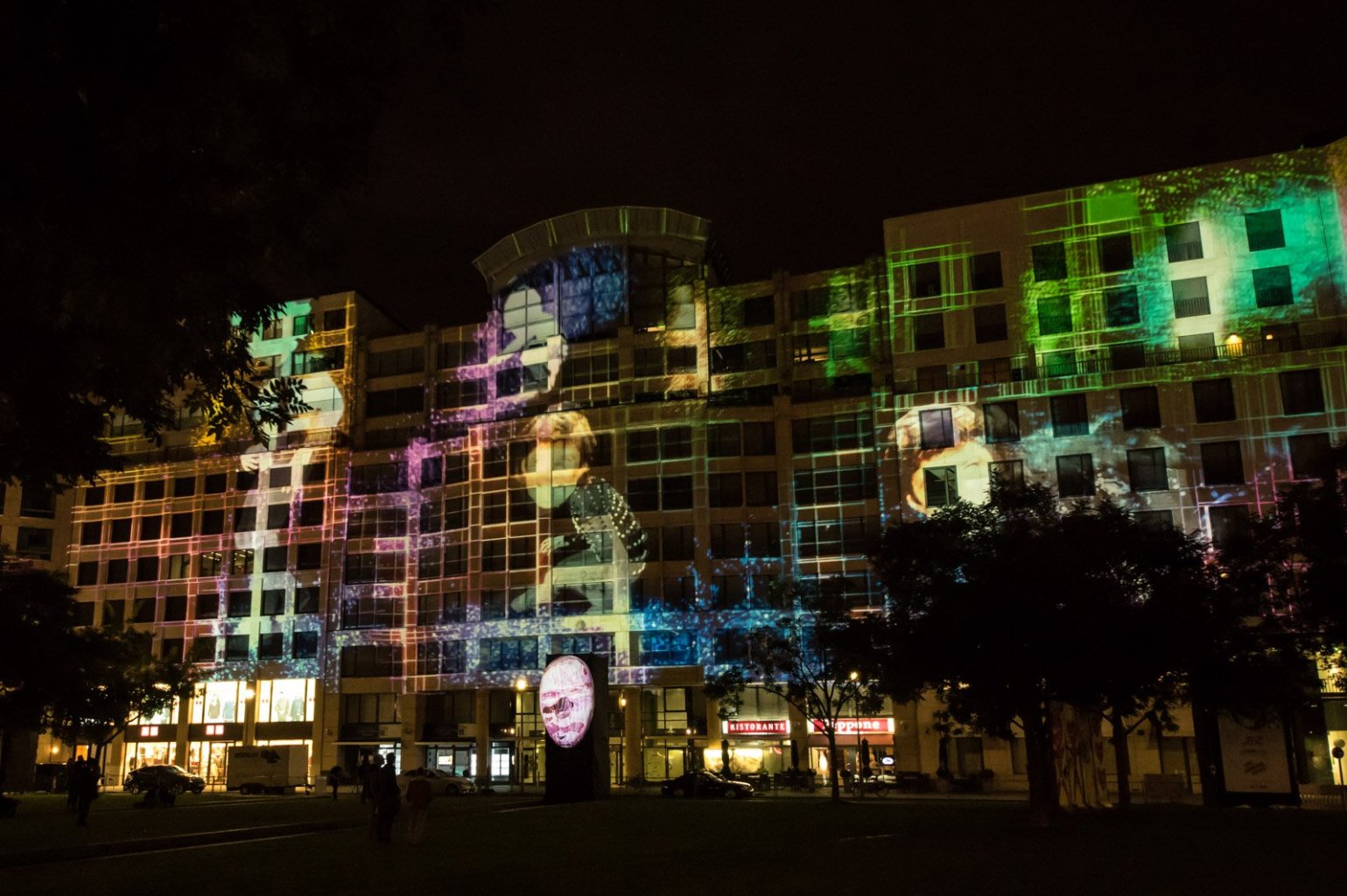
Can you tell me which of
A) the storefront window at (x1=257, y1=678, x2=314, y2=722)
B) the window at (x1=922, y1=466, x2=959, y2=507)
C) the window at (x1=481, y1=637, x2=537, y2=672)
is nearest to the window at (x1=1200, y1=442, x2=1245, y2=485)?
the window at (x1=922, y1=466, x2=959, y2=507)

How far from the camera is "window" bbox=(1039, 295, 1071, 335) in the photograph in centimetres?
6612

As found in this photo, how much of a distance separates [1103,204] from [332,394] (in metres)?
51.6

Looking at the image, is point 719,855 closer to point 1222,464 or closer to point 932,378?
point 1222,464

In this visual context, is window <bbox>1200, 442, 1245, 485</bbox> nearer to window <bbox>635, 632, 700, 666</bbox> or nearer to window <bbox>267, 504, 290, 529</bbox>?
window <bbox>635, 632, 700, 666</bbox>

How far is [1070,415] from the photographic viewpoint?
64.2 metres

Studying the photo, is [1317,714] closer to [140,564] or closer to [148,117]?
[148,117]

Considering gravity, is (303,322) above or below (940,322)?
above

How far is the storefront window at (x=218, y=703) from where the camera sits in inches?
3159

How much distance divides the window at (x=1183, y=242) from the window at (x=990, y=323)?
922 centimetres

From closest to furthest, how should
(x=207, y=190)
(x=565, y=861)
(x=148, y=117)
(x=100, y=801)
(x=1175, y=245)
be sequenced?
(x=148, y=117)
(x=207, y=190)
(x=565, y=861)
(x=100, y=801)
(x=1175, y=245)

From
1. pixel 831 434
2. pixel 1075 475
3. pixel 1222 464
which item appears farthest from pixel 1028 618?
pixel 831 434

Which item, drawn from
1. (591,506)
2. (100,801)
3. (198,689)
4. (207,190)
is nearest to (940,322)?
(591,506)

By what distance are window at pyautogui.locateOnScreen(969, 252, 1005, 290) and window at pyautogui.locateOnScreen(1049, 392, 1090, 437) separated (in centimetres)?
779

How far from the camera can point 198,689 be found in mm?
81062
